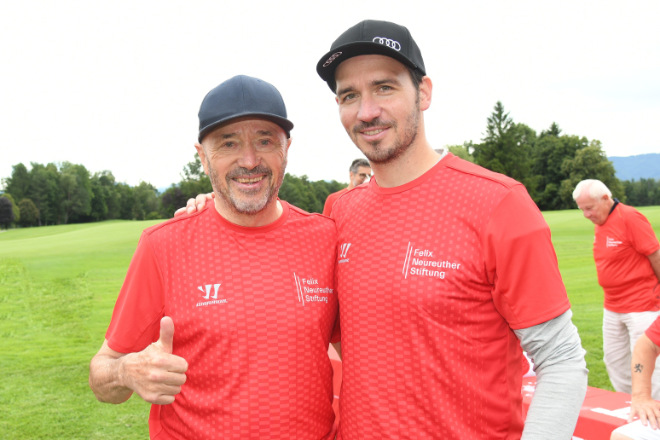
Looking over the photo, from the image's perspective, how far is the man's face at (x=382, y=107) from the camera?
7.69 ft

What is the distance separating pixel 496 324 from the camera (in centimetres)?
217

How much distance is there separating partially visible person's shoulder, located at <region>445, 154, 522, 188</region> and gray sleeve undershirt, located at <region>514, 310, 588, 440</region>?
1.81 feet

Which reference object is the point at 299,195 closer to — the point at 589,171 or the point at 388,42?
the point at 589,171

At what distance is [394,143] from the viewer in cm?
234

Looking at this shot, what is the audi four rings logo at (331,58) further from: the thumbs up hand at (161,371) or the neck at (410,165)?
the thumbs up hand at (161,371)

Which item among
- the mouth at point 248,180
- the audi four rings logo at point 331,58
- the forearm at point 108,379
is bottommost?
the forearm at point 108,379

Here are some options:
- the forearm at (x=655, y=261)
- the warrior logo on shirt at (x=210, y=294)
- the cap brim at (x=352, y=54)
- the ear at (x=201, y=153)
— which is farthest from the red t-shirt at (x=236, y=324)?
the forearm at (x=655, y=261)

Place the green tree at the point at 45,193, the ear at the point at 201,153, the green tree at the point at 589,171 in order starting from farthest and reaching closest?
the green tree at the point at 45,193 < the green tree at the point at 589,171 < the ear at the point at 201,153

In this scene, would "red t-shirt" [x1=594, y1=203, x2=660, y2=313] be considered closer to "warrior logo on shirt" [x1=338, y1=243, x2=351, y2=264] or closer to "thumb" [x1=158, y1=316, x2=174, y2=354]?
"warrior logo on shirt" [x1=338, y1=243, x2=351, y2=264]

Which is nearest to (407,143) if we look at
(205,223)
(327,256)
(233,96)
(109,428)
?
(327,256)

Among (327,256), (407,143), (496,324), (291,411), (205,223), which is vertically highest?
(407,143)

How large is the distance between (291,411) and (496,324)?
945mm

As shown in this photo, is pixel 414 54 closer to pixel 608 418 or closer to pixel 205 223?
pixel 205 223

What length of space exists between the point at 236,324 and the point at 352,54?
1.29 metres
